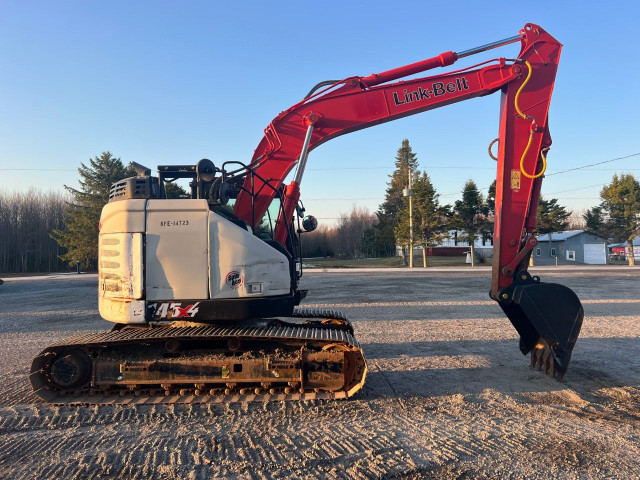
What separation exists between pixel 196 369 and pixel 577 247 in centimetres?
5494

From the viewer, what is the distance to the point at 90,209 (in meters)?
38.6

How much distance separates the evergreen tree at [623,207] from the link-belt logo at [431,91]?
42415mm

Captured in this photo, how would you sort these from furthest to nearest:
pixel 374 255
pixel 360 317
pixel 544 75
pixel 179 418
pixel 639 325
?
pixel 374 255
pixel 360 317
pixel 639 325
pixel 544 75
pixel 179 418

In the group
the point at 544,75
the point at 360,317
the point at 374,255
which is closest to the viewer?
the point at 544,75

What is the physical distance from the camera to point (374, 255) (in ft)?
216

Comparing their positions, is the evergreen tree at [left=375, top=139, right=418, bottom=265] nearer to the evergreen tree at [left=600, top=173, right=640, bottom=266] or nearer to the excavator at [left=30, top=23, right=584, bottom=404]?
the evergreen tree at [left=600, top=173, right=640, bottom=266]

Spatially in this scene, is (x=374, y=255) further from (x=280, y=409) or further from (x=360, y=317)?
(x=280, y=409)

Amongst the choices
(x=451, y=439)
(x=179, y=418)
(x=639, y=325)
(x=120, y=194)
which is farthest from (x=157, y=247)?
(x=639, y=325)

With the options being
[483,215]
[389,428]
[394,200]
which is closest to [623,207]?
[483,215]

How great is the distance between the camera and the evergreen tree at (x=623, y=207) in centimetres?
3975

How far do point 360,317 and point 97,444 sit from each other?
308 inches

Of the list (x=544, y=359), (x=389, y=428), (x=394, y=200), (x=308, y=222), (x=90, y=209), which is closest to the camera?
(x=389, y=428)

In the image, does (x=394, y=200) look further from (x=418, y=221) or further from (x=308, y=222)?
(x=308, y=222)

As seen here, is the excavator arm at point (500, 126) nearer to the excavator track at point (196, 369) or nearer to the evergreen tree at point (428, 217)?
the excavator track at point (196, 369)
